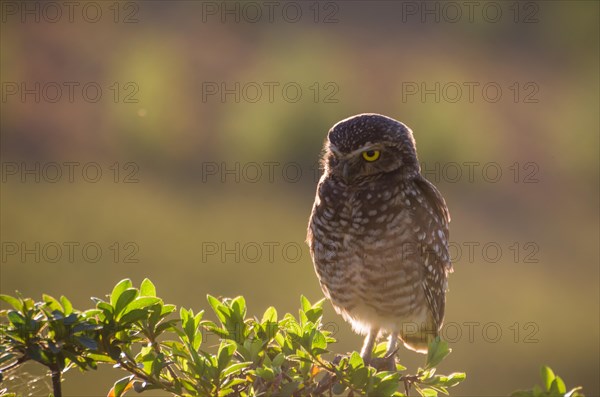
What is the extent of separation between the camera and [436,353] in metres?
1.84

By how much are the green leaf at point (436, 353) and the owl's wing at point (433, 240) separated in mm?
1429

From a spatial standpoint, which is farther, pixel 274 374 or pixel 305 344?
pixel 305 344

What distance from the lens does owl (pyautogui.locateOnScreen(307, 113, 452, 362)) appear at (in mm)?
3137

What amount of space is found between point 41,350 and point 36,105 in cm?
1205

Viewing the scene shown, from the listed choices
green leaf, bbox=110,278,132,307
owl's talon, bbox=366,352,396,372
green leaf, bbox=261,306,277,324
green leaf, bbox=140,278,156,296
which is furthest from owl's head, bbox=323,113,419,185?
green leaf, bbox=110,278,132,307

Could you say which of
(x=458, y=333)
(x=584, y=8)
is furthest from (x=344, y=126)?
(x=584, y=8)

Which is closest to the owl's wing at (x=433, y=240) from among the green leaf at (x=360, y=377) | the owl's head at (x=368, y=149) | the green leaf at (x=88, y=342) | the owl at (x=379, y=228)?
the owl at (x=379, y=228)

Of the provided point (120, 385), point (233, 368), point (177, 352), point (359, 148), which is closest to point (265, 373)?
point (233, 368)

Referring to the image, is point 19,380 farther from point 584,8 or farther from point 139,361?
point 584,8

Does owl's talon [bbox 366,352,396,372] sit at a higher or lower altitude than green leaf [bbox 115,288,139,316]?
lower

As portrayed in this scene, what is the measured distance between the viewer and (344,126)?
120 inches

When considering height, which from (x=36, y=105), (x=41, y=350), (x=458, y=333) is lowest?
(x=458, y=333)

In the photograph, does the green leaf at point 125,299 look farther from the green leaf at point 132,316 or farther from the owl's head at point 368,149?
the owl's head at point 368,149

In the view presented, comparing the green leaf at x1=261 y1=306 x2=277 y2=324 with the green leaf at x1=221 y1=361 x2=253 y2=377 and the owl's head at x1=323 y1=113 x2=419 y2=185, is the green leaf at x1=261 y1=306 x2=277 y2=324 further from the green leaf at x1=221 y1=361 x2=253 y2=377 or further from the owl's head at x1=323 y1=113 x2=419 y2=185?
the owl's head at x1=323 y1=113 x2=419 y2=185
